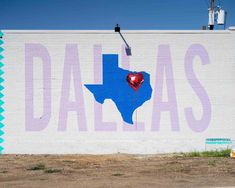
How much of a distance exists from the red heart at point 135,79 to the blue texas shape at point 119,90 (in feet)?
0.39

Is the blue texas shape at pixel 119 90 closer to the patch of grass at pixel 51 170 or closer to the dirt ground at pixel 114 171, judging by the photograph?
the dirt ground at pixel 114 171

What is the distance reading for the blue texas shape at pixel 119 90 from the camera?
16484 millimetres

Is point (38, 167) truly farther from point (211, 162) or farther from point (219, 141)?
point (219, 141)

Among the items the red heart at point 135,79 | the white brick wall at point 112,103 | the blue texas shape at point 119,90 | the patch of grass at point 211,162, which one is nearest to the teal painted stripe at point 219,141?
the white brick wall at point 112,103

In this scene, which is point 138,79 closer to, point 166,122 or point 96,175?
point 166,122

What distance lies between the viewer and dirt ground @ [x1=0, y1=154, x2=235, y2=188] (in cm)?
1097

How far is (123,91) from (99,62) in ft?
4.92

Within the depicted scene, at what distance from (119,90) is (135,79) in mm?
775

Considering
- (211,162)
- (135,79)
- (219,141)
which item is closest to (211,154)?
(219,141)

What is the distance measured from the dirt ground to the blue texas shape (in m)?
1.96

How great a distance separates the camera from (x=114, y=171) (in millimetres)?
12914

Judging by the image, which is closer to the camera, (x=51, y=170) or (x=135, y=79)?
(x=51, y=170)

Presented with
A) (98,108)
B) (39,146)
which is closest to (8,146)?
(39,146)

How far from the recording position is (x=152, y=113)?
54.1 feet
